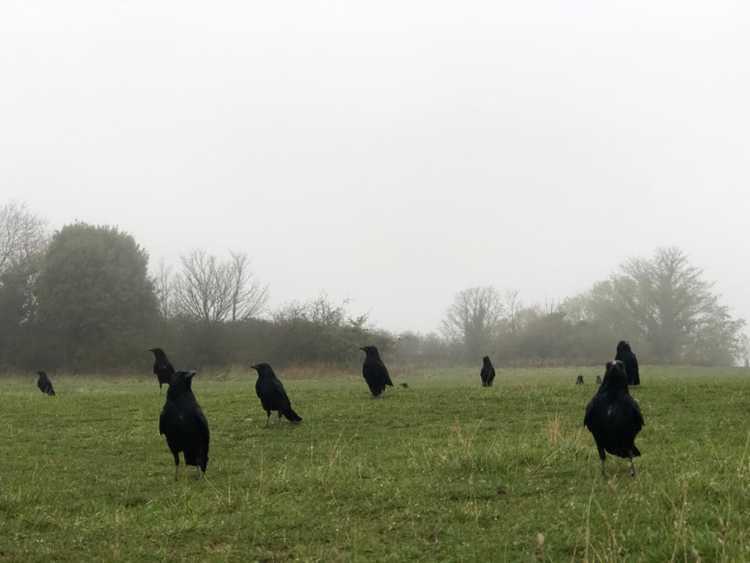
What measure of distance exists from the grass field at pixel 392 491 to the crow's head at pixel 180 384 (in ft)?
5.06

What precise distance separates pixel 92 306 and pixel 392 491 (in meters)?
61.1

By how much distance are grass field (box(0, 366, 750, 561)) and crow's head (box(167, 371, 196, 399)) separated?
1.54 metres

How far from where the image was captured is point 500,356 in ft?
278

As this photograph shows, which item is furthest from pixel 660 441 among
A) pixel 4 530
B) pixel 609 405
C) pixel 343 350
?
pixel 343 350

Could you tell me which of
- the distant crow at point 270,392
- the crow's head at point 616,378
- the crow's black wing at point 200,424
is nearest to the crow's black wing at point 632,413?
the crow's head at point 616,378

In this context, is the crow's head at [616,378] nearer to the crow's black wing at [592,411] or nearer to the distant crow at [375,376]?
the crow's black wing at [592,411]

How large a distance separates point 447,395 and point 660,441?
9.88 m

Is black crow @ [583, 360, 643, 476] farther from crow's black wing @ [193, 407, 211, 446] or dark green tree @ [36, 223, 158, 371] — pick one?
dark green tree @ [36, 223, 158, 371]

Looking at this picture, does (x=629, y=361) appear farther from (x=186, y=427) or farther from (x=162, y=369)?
(x=162, y=369)

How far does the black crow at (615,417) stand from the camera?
910 cm

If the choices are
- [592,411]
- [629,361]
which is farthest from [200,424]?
[629,361]

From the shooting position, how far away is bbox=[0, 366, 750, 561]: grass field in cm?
703

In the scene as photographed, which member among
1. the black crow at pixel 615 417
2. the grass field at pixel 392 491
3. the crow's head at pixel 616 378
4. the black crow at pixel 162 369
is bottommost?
the grass field at pixel 392 491

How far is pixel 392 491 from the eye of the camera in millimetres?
9758
